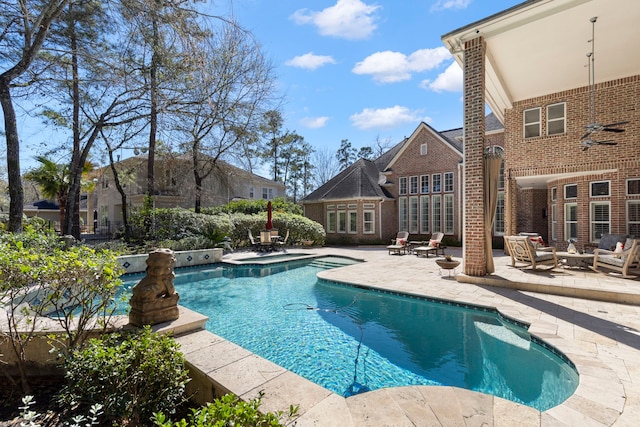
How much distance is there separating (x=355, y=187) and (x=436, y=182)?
504cm

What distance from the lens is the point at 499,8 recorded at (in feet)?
22.4

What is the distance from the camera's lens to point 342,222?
20.3 meters

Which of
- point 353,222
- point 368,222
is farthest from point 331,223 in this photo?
point 368,222

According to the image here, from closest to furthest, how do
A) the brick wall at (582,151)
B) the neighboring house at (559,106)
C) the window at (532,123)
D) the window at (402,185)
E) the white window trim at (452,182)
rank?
the neighboring house at (559,106) → the brick wall at (582,151) → the window at (532,123) → the white window trim at (452,182) → the window at (402,185)

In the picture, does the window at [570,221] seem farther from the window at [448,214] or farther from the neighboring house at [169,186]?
the neighboring house at [169,186]

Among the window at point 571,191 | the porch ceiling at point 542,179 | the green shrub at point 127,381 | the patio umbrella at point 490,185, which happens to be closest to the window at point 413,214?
the porch ceiling at point 542,179

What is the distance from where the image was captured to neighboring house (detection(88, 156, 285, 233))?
65.3 ft

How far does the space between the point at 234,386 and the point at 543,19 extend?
869cm

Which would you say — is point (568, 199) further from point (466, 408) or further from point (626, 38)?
point (466, 408)

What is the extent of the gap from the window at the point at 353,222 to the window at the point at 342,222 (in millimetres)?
382

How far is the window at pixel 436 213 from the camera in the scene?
59.6 ft

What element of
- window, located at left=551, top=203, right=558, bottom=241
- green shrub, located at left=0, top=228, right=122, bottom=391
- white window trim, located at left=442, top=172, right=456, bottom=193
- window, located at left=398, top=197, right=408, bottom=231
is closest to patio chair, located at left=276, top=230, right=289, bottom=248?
window, located at left=398, top=197, right=408, bottom=231

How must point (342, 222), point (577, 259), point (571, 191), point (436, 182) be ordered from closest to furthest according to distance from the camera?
point (577, 259) → point (571, 191) → point (436, 182) → point (342, 222)

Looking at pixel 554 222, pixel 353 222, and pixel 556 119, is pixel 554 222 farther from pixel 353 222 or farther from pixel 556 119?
pixel 353 222
